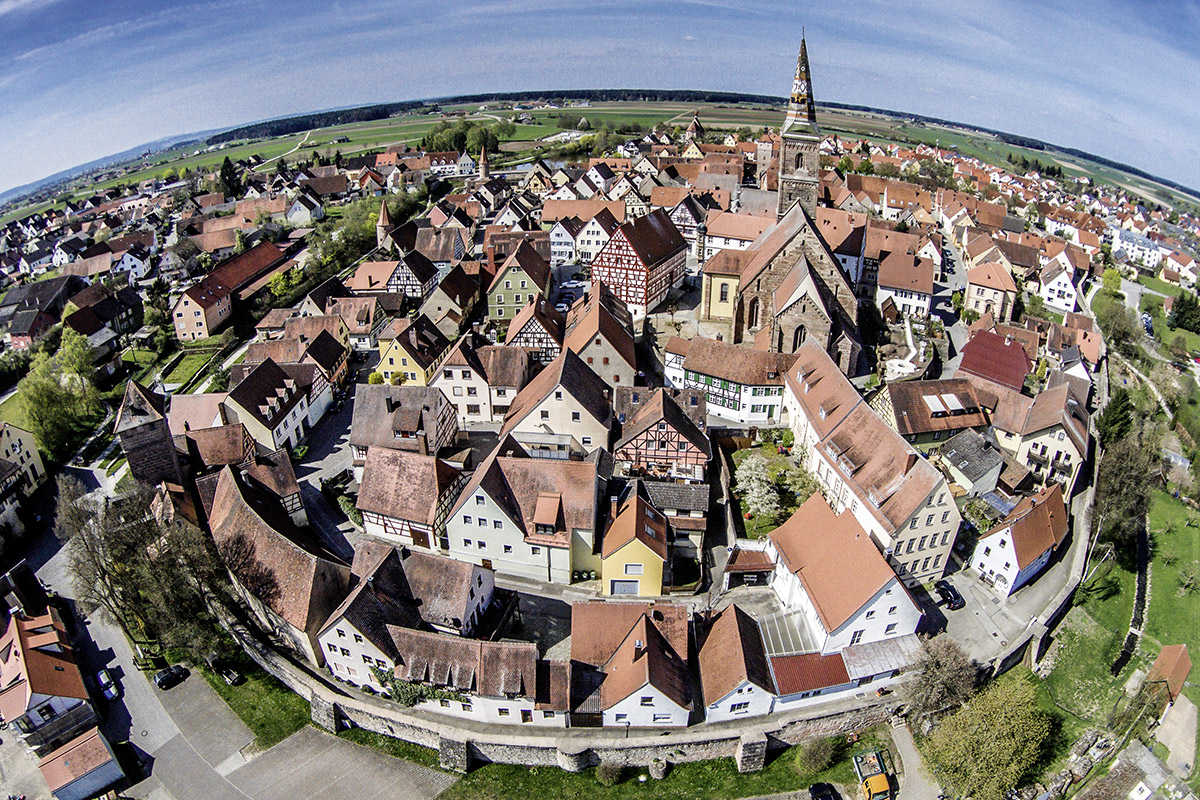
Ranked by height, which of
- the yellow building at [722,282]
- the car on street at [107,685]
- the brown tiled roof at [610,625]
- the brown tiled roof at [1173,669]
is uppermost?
the yellow building at [722,282]

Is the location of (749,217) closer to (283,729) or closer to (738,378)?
(738,378)

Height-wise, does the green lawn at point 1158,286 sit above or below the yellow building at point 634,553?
above

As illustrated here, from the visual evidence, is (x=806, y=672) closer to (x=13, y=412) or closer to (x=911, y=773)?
(x=911, y=773)

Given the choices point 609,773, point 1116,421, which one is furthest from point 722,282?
point 609,773

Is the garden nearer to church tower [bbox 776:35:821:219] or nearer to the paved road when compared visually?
the paved road

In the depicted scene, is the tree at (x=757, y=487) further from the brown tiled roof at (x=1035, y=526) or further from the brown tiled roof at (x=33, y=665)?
the brown tiled roof at (x=33, y=665)

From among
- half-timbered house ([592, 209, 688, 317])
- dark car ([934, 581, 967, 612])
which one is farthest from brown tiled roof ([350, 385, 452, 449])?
dark car ([934, 581, 967, 612])

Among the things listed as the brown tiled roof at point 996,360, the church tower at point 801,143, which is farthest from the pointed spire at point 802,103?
the brown tiled roof at point 996,360
